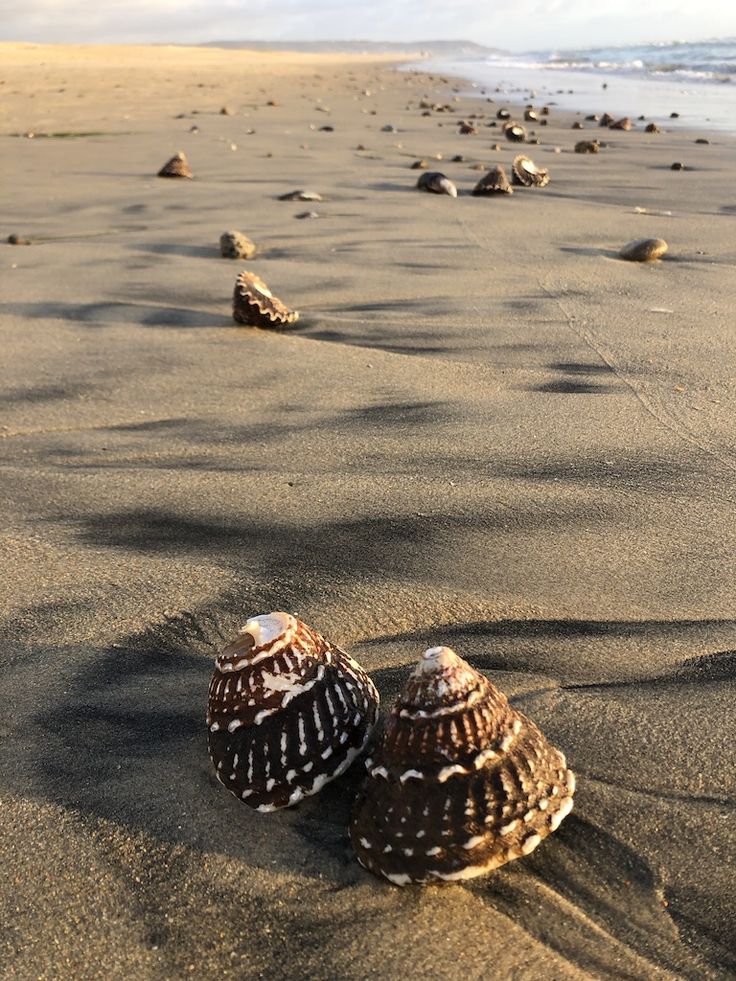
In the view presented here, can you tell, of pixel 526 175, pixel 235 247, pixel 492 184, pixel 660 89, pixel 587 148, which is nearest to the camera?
pixel 235 247

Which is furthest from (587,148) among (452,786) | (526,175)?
(452,786)

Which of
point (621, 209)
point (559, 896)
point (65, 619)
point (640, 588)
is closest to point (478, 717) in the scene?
point (559, 896)

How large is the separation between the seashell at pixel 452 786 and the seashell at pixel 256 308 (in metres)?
2.76

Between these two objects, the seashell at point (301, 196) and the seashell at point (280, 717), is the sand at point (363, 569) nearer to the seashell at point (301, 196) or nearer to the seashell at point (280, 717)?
the seashell at point (280, 717)

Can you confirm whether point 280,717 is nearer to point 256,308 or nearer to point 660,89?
point 256,308

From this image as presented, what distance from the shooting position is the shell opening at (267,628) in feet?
5.20

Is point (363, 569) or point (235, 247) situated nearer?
point (363, 569)

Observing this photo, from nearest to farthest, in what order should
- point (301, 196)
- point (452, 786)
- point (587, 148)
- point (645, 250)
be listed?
point (452, 786)
point (645, 250)
point (301, 196)
point (587, 148)

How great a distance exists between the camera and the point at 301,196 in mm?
7184

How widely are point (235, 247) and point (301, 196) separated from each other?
84.0 inches

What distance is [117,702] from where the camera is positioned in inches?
71.0

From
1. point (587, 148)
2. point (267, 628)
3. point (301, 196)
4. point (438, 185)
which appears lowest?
point (267, 628)

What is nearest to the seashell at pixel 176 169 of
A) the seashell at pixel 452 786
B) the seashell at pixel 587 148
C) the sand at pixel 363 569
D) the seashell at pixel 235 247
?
the sand at pixel 363 569

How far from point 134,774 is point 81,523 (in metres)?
0.96
